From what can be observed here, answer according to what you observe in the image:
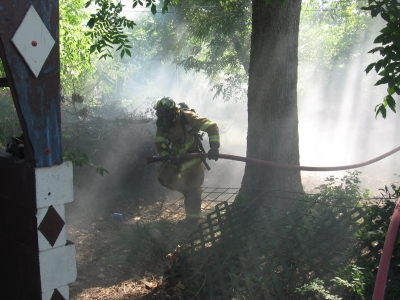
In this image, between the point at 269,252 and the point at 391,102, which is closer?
the point at 391,102

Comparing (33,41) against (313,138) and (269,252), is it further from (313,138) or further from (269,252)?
(313,138)

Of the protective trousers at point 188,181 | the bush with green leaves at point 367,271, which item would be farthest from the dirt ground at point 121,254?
the bush with green leaves at point 367,271

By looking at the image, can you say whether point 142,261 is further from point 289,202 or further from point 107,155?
point 107,155

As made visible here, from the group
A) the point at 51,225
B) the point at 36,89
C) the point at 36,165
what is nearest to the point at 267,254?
the point at 51,225

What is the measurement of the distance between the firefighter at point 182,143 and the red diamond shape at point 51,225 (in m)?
3.26

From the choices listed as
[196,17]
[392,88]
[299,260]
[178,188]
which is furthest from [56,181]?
Result: [196,17]

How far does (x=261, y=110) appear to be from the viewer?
539 centimetres

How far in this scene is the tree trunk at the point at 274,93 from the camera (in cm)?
523

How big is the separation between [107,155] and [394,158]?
30.8ft

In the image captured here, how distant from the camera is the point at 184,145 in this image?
6.31 metres

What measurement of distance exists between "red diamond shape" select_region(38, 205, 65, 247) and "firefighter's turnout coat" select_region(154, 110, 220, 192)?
3.51m

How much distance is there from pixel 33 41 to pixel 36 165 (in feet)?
2.54

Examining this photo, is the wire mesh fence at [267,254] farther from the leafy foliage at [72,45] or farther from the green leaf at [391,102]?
the leafy foliage at [72,45]

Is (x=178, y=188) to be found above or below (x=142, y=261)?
above
